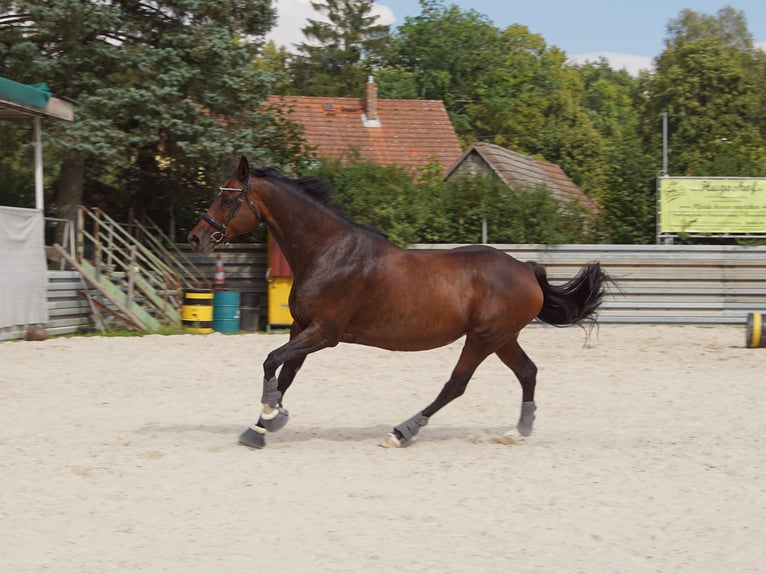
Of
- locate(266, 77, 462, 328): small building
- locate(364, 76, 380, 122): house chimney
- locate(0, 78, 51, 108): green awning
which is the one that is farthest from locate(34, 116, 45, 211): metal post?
locate(364, 76, 380, 122): house chimney

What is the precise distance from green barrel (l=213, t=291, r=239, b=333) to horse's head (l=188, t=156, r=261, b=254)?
906 cm

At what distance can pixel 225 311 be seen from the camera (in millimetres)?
16094

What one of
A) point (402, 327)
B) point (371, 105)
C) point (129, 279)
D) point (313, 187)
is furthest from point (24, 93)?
point (371, 105)

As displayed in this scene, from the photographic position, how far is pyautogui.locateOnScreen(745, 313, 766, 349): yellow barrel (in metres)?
13.5

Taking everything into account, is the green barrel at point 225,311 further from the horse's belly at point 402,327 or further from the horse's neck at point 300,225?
the horse's belly at point 402,327

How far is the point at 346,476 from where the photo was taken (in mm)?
6035

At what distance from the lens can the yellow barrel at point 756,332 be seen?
1347cm

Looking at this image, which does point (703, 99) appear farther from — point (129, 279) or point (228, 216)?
point (228, 216)

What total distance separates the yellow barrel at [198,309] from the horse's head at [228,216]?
8744 mm

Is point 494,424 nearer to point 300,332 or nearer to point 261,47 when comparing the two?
point 300,332

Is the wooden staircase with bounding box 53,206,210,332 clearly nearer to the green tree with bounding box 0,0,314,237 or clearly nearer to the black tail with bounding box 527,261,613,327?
the green tree with bounding box 0,0,314,237

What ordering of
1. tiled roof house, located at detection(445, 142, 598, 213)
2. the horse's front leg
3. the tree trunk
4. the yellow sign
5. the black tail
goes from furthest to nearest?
tiled roof house, located at detection(445, 142, 598, 213)
the yellow sign
the tree trunk
the black tail
the horse's front leg

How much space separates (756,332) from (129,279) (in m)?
9.79

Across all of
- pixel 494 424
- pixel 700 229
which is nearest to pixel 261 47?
pixel 700 229
